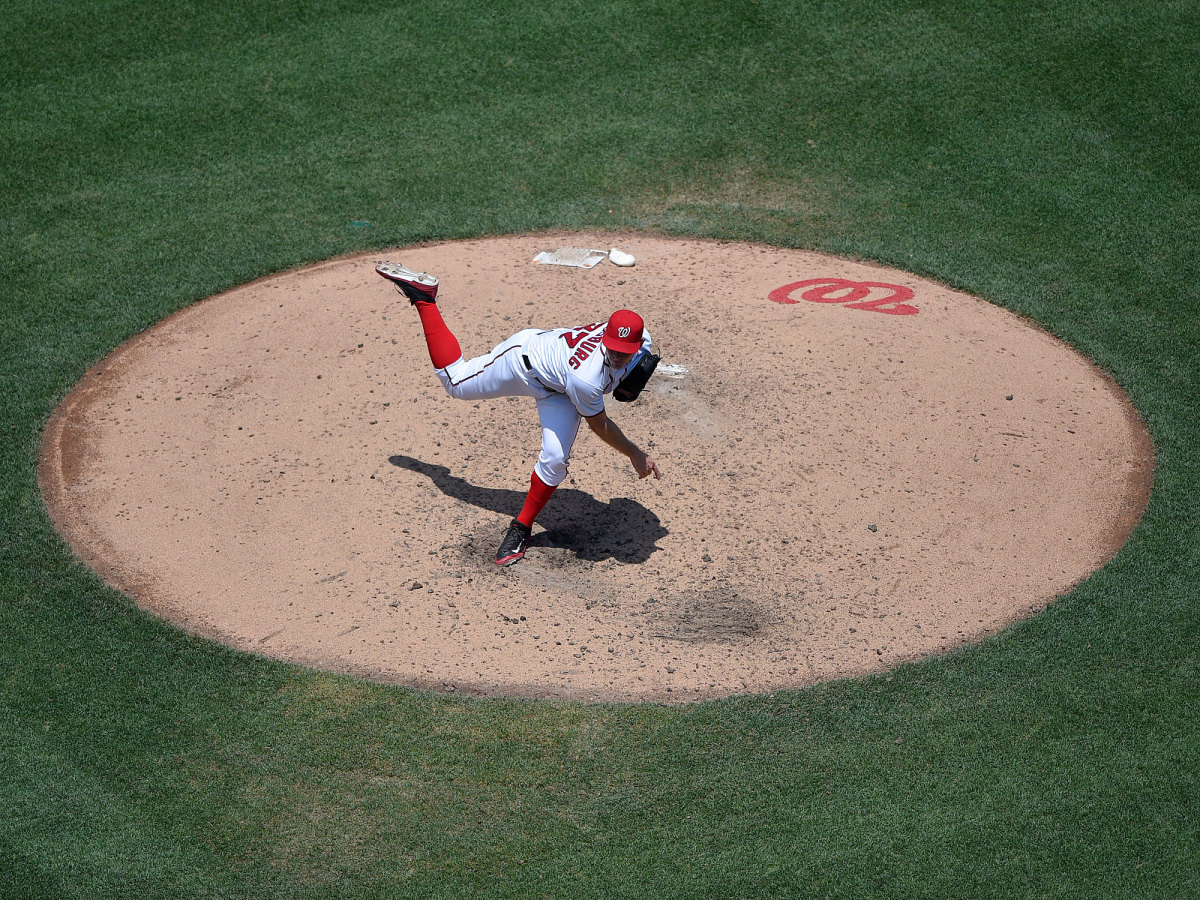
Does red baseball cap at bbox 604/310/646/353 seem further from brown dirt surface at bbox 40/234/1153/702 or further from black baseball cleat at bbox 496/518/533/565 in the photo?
brown dirt surface at bbox 40/234/1153/702

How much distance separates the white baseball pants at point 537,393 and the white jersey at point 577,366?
9 cm

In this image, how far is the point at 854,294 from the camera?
1055cm

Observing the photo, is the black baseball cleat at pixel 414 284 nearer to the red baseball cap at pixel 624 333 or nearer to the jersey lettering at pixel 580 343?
the jersey lettering at pixel 580 343

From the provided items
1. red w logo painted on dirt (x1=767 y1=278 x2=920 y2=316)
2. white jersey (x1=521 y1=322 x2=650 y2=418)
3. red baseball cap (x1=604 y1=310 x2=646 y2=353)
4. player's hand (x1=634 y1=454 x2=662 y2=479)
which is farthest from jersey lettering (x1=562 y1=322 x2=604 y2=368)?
red w logo painted on dirt (x1=767 y1=278 x2=920 y2=316)

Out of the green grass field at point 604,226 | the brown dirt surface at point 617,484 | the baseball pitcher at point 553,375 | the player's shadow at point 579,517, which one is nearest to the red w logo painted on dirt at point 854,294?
the brown dirt surface at point 617,484

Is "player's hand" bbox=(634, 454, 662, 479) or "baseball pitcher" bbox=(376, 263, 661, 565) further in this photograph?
"player's hand" bbox=(634, 454, 662, 479)

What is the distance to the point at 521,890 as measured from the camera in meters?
5.36

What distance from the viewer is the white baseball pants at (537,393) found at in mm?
7273

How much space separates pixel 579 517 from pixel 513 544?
70 cm

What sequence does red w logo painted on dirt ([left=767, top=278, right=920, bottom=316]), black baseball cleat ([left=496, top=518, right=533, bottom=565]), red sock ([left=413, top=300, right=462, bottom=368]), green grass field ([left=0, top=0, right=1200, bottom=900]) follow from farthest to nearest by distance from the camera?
red w logo painted on dirt ([left=767, top=278, right=920, bottom=316]), red sock ([left=413, top=300, right=462, bottom=368]), black baseball cleat ([left=496, top=518, right=533, bottom=565]), green grass field ([left=0, top=0, right=1200, bottom=900])

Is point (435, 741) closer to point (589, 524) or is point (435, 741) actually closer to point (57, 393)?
point (589, 524)

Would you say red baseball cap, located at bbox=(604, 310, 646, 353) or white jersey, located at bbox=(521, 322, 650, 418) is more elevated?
red baseball cap, located at bbox=(604, 310, 646, 353)

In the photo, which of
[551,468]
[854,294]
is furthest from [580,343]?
[854,294]

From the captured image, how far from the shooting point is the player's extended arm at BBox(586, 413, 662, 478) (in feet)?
23.4
